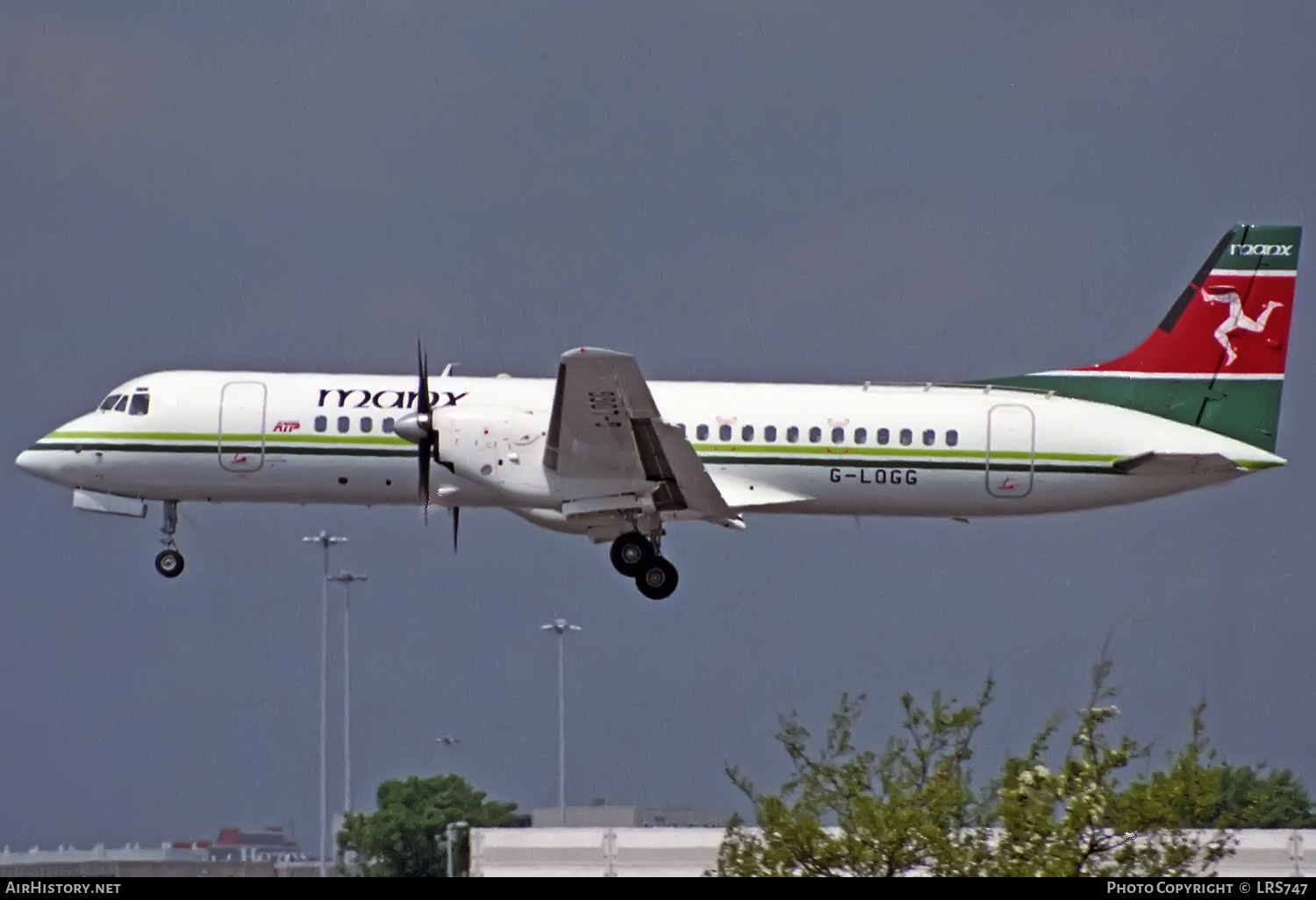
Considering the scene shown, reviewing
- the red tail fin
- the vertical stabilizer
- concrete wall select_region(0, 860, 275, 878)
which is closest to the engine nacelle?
the vertical stabilizer

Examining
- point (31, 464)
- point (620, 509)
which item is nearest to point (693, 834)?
point (620, 509)

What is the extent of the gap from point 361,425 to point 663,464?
564 cm

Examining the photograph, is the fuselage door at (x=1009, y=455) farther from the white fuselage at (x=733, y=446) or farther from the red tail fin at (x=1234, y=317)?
the red tail fin at (x=1234, y=317)

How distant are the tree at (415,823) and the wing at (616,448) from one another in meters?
20.4

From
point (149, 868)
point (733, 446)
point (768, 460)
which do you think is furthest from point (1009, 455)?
point (149, 868)

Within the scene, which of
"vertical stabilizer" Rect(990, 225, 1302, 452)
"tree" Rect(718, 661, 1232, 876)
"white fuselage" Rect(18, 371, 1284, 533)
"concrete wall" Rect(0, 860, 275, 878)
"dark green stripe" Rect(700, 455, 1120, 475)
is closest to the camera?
"tree" Rect(718, 661, 1232, 876)

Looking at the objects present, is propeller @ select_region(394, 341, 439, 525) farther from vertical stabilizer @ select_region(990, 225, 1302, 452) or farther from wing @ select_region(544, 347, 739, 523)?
vertical stabilizer @ select_region(990, 225, 1302, 452)

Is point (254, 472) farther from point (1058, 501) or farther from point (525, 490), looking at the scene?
point (1058, 501)

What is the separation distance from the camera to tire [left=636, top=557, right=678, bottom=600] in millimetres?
36094

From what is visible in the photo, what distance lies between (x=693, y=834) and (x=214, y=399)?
37.5ft

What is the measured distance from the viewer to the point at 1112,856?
25438 mm

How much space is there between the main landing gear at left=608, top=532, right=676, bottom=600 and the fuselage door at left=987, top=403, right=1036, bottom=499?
601 cm
